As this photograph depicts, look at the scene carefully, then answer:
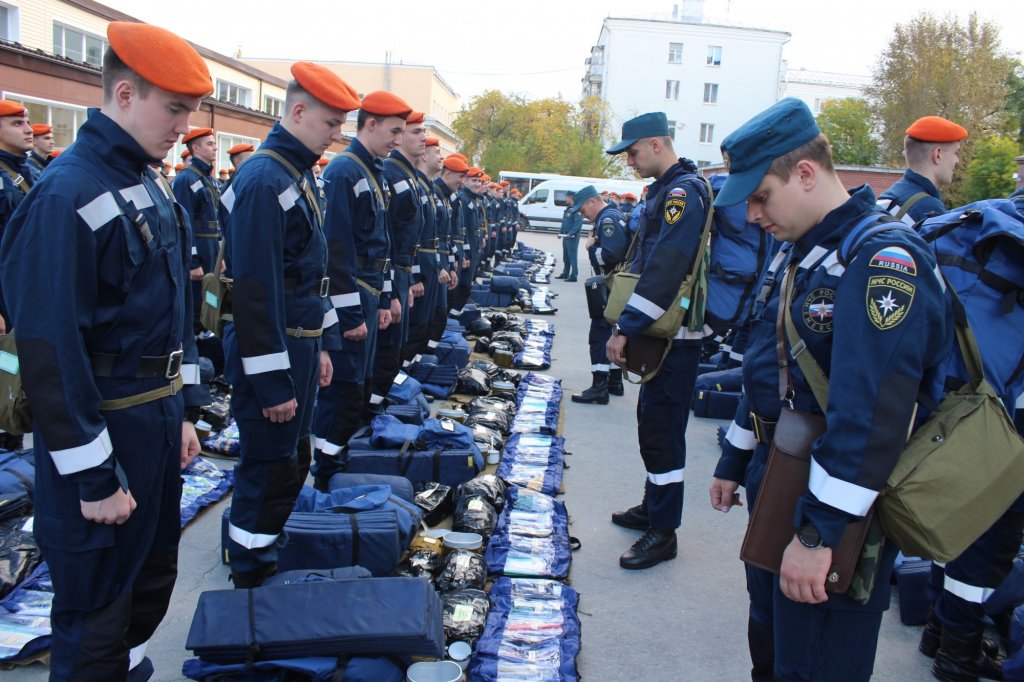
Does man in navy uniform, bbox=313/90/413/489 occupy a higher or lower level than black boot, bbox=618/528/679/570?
higher

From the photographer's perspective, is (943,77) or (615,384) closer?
(615,384)

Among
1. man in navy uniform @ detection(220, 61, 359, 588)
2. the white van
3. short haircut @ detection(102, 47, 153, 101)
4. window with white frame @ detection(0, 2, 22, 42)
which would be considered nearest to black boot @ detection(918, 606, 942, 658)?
man in navy uniform @ detection(220, 61, 359, 588)

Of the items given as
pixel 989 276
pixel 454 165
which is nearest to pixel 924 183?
pixel 989 276

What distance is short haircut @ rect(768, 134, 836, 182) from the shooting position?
7.10 ft

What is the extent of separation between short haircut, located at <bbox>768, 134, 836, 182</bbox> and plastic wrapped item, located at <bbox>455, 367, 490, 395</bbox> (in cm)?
616

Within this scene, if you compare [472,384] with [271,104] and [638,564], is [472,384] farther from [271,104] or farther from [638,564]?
[271,104]

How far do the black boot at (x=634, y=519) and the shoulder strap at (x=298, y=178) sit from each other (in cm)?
281

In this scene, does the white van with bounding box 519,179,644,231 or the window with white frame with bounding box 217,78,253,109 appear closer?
the window with white frame with bounding box 217,78,253,109

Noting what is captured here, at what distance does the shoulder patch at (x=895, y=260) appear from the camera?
6.26 ft

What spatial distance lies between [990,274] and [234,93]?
104 ft

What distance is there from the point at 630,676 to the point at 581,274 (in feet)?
65.4

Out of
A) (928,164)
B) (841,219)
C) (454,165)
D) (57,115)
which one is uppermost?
(57,115)

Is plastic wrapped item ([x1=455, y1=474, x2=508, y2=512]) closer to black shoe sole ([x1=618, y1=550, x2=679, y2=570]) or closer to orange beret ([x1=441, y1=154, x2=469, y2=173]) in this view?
A: black shoe sole ([x1=618, y1=550, x2=679, y2=570])

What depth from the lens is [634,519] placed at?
5094 millimetres
